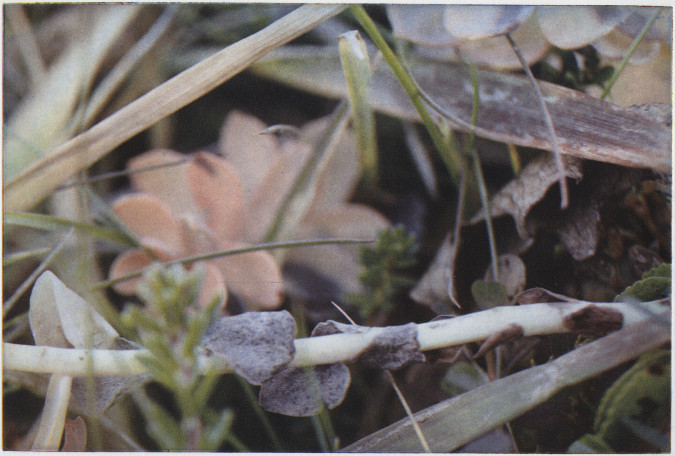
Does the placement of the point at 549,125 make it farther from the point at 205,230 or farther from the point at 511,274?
the point at 205,230

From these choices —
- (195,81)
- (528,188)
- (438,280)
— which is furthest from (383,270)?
(195,81)

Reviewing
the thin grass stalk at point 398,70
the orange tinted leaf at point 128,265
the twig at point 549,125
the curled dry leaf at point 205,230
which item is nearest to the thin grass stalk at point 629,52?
the twig at point 549,125

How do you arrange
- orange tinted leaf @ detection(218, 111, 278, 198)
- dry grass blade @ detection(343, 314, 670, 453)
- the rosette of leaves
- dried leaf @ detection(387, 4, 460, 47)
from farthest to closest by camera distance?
1. orange tinted leaf @ detection(218, 111, 278, 198)
2. dried leaf @ detection(387, 4, 460, 47)
3. dry grass blade @ detection(343, 314, 670, 453)
4. the rosette of leaves

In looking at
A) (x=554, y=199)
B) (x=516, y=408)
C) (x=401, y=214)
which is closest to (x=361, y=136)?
(x=401, y=214)

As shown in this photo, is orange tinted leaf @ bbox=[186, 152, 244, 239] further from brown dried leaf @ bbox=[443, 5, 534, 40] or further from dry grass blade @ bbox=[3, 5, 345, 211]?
brown dried leaf @ bbox=[443, 5, 534, 40]

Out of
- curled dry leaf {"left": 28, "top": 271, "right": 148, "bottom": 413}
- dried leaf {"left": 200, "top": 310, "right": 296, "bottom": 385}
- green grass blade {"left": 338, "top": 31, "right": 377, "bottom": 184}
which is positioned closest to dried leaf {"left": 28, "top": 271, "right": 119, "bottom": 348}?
curled dry leaf {"left": 28, "top": 271, "right": 148, "bottom": 413}
